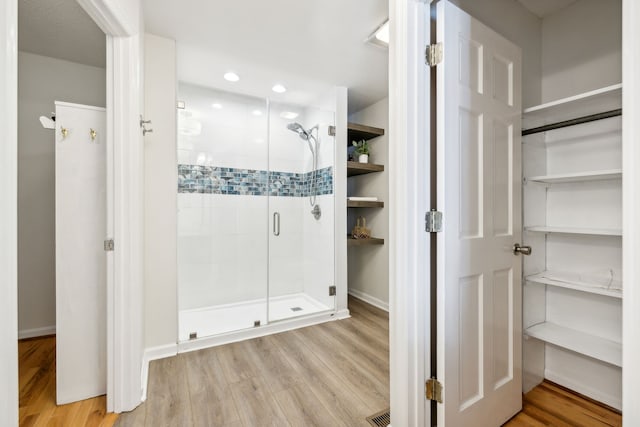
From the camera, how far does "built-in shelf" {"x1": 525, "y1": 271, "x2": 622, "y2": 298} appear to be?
1.43 meters

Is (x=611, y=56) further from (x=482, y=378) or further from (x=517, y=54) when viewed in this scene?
(x=482, y=378)

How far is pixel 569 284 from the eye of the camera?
5.25 ft

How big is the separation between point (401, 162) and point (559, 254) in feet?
4.59

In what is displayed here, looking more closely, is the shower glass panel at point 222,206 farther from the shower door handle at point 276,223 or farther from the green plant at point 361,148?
the green plant at point 361,148

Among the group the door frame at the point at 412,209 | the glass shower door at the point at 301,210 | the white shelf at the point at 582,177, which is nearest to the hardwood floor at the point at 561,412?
the door frame at the point at 412,209

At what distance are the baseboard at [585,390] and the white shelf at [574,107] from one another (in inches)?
63.3

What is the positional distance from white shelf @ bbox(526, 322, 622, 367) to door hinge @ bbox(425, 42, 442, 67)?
5.35 ft

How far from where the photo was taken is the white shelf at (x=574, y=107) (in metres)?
1.40

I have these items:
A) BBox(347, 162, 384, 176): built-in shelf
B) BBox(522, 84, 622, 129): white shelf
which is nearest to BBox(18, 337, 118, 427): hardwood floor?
BBox(347, 162, 384, 176): built-in shelf

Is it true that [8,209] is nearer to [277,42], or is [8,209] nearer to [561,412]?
[277,42]

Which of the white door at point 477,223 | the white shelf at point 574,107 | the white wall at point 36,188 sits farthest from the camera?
the white wall at point 36,188

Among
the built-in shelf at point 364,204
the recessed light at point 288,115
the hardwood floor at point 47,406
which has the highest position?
the recessed light at point 288,115

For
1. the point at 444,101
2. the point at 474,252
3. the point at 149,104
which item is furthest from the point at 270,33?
the point at 474,252

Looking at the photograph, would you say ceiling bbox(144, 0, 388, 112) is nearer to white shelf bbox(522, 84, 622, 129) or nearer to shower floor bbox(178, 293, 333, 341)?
white shelf bbox(522, 84, 622, 129)
